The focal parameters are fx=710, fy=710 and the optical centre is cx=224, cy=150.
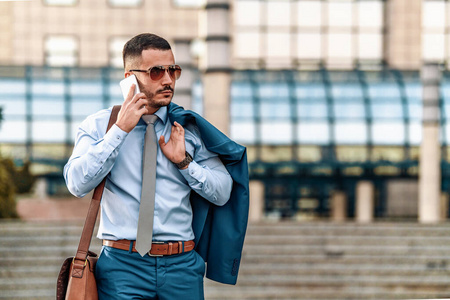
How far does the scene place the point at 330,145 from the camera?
2169cm

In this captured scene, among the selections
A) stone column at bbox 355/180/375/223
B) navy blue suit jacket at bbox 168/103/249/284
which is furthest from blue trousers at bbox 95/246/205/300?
stone column at bbox 355/180/375/223

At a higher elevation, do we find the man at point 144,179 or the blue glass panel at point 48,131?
the blue glass panel at point 48,131

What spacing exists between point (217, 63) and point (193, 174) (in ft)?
39.3

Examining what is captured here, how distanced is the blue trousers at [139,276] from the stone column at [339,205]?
21.9 metres

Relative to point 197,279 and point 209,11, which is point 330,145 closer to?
point 209,11

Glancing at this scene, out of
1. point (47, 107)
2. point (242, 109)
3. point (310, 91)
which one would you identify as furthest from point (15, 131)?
point (310, 91)

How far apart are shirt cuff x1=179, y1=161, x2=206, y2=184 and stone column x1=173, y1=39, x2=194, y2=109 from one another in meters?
12.1

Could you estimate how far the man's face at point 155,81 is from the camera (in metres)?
2.88

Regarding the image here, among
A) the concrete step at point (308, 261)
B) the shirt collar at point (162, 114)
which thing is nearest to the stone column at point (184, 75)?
the concrete step at point (308, 261)

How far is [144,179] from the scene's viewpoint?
286cm

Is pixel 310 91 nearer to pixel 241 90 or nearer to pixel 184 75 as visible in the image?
pixel 241 90

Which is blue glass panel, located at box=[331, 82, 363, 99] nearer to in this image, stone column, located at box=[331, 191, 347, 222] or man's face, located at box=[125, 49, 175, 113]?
stone column, located at box=[331, 191, 347, 222]

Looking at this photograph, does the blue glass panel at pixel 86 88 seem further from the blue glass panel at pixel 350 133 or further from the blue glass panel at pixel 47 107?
the blue glass panel at pixel 350 133

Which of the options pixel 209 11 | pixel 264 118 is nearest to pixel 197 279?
pixel 209 11
